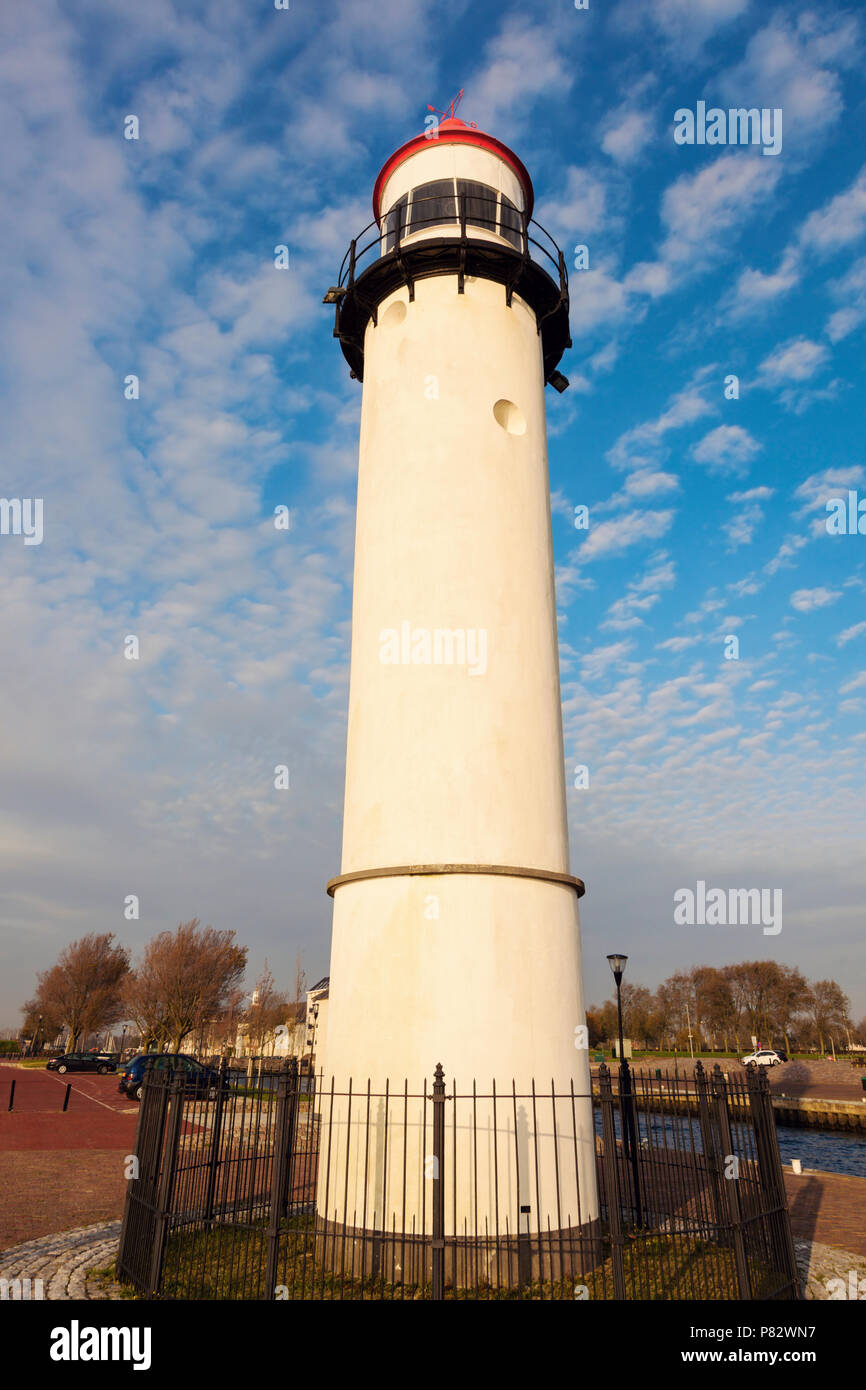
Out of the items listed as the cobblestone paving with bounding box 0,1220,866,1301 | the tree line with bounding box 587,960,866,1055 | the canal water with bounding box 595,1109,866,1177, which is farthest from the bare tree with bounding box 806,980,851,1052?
the cobblestone paving with bounding box 0,1220,866,1301

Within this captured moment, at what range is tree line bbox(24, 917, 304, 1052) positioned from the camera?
4822 cm

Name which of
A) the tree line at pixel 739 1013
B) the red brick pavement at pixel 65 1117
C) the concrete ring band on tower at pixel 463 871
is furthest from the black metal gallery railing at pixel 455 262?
the tree line at pixel 739 1013

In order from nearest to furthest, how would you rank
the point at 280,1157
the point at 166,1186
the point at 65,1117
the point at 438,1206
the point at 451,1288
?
the point at 438,1206
the point at 280,1157
the point at 166,1186
the point at 451,1288
the point at 65,1117

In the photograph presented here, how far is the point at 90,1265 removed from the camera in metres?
9.28

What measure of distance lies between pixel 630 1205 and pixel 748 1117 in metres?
4.24

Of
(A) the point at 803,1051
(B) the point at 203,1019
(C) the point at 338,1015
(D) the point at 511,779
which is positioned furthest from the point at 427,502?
(A) the point at 803,1051

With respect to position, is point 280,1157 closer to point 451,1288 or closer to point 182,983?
point 451,1288

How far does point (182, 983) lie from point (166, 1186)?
43.5m

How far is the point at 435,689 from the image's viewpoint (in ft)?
34.6

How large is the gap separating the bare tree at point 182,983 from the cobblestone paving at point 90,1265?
3793cm

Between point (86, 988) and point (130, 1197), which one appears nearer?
point (130, 1197)

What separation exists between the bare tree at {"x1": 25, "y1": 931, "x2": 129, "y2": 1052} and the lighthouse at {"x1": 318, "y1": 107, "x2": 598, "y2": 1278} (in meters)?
68.5

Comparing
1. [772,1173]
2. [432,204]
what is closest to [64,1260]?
[772,1173]

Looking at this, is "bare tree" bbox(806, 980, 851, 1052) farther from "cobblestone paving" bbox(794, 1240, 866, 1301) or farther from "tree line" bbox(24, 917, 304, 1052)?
"cobblestone paving" bbox(794, 1240, 866, 1301)
